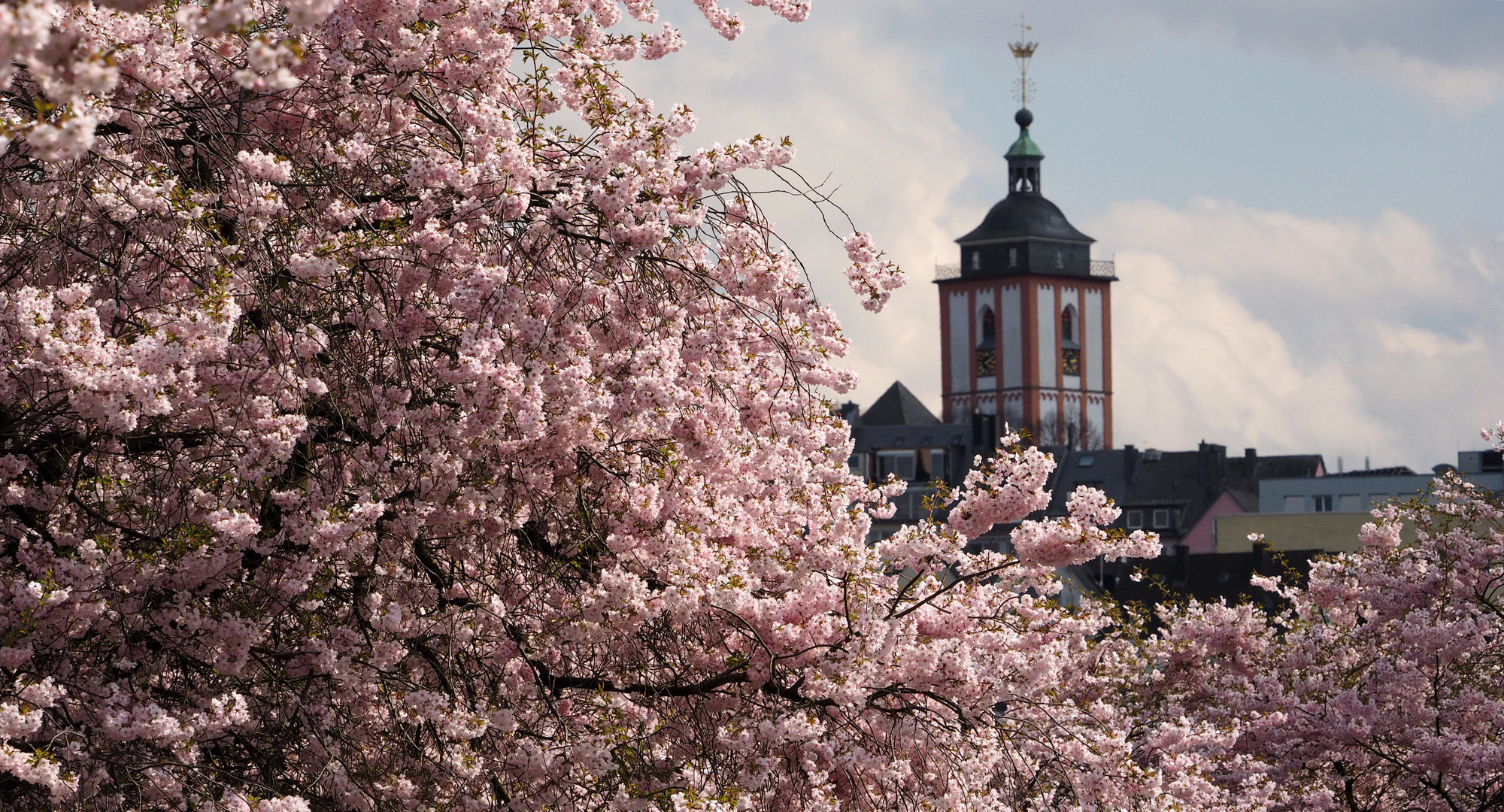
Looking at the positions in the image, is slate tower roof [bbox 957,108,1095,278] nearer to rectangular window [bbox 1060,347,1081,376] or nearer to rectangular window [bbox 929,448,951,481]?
rectangular window [bbox 1060,347,1081,376]

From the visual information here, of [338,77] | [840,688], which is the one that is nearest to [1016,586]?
[840,688]

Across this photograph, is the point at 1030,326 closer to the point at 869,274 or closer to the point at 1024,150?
the point at 1024,150

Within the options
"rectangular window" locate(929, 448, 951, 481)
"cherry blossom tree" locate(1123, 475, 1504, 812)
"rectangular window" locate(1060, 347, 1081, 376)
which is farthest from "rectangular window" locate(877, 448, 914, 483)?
"cherry blossom tree" locate(1123, 475, 1504, 812)

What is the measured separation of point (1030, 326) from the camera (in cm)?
11112

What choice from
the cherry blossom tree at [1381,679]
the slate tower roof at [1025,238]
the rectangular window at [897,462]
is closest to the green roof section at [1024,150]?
the slate tower roof at [1025,238]

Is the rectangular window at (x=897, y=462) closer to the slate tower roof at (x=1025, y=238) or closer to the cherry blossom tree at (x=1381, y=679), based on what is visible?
the slate tower roof at (x=1025, y=238)

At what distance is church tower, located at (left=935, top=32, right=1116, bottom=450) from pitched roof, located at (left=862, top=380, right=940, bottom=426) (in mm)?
5547

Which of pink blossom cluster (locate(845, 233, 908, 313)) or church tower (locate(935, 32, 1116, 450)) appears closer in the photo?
pink blossom cluster (locate(845, 233, 908, 313))

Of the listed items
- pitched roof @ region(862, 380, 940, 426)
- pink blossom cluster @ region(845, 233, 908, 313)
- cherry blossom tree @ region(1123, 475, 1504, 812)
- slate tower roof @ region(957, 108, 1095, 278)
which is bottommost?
cherry blossom tree @ region(1123, 475, 1504, 812)

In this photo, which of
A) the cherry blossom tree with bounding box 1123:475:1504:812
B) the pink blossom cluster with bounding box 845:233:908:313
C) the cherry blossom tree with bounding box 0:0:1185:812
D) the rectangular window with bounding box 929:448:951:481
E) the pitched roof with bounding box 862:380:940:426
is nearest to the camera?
the cherry blossom tree with bounding box 0:0:1185:812

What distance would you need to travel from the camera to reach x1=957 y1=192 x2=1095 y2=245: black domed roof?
11175 cm

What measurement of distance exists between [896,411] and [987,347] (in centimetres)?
1114

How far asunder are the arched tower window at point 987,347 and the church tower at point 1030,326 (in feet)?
0.15

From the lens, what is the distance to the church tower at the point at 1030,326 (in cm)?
11094
